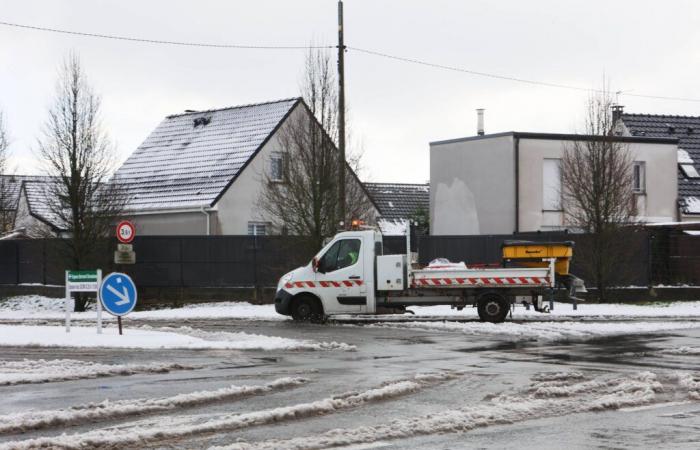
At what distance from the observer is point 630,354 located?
18.0 meters

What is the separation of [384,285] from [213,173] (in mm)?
19669

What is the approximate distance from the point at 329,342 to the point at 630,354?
17.8 ft

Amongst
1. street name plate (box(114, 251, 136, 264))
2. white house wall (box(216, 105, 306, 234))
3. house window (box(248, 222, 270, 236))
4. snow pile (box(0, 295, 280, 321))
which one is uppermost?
white house wall (box(216, 105, 306, 234))

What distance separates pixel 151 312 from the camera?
109ft

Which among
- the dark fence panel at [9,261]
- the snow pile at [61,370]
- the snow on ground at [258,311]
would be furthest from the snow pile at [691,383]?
the dark fence panel at [9,261]

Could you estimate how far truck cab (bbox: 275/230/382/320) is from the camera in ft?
87.7

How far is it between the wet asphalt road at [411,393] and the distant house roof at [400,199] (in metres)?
40.6

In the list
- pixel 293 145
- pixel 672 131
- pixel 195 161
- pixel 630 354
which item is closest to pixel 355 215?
pixel 293 145

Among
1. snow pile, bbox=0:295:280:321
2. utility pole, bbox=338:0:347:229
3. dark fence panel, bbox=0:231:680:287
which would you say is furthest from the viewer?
dark fence panel, bbox=0:231:680:287

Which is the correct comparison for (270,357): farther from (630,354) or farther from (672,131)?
(672,131)

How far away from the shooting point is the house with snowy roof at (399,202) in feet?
200

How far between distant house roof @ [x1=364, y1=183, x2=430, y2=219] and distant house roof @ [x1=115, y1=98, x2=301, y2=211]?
1465 centimetres

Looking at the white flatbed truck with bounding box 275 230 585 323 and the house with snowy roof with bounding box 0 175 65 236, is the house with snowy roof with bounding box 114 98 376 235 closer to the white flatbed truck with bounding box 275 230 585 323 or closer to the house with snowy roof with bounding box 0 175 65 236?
the house with snowy roof with bounding box 0 175 65 236

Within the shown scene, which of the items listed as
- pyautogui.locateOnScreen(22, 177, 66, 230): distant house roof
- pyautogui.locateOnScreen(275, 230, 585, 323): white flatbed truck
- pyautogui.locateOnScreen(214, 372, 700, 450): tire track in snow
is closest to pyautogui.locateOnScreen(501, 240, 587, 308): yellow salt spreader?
pyautogui.locateOnScreen(275, 230, 585, 323): white flatbed truck
